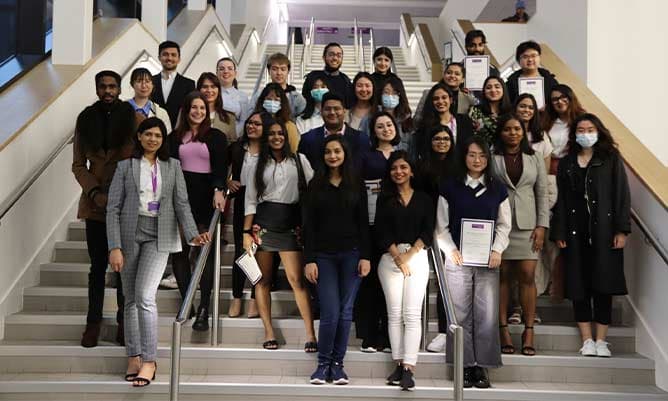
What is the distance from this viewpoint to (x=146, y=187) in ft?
13.6

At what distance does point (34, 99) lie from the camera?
542cm

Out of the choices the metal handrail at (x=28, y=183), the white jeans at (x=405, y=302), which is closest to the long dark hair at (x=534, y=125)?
the white jeans at (x=405, y=302)

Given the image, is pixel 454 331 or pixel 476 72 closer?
pixel 454 331

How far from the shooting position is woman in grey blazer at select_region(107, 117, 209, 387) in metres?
4.07

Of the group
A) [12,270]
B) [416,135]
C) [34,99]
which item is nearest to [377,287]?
[416,135]

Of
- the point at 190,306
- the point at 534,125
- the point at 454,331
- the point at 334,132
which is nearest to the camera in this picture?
the point at 454,331

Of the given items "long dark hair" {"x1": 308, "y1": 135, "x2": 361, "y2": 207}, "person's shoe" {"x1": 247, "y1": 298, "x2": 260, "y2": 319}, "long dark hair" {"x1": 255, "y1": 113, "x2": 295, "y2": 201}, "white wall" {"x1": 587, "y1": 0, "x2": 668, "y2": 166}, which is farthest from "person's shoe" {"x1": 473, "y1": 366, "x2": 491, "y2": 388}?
"white wall" {"x1": 587, "y1": 0, "x2": 668, "y2": 166}

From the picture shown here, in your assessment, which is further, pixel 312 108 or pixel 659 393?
pixel 312 108

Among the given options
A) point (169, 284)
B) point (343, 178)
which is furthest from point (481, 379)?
point (169, 284)

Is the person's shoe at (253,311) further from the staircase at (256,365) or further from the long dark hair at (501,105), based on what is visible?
the long dark hair at (501,105)

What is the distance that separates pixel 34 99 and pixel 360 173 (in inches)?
112

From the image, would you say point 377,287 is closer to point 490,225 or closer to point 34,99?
point 490,225

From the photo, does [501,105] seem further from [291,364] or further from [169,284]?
[169,284]

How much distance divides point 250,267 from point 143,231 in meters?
0.70
